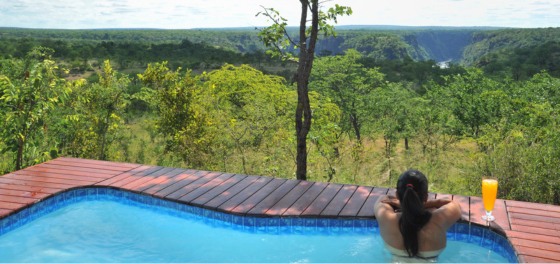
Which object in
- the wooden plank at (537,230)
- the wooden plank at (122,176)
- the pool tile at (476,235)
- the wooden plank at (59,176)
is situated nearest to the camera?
the wooden plank at (537,230)

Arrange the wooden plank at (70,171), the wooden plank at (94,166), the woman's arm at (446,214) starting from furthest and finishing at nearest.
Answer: the wooden plank at (94,166), the wooden plank at (70,171), the woman's arm at (446,214)

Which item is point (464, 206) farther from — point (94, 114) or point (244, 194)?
point (94, 114)

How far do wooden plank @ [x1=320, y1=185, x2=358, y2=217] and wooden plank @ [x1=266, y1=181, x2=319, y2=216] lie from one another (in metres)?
0.32

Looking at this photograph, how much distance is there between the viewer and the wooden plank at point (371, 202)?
3646 millimetres

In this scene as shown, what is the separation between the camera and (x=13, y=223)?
154 inches

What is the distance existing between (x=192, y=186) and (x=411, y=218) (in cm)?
244

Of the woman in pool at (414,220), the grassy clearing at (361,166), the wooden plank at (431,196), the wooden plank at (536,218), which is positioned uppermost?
the woman in pool at (414,220)

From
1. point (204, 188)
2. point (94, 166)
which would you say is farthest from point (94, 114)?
point (204, 188)

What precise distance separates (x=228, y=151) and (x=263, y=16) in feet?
12.7

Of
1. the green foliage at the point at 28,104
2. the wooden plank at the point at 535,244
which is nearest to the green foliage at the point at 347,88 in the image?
the green foliage at the point at 28,104

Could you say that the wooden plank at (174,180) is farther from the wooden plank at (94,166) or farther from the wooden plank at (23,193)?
the wooden plank at (23,193)

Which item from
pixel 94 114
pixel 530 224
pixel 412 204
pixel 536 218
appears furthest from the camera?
pixel 94 114

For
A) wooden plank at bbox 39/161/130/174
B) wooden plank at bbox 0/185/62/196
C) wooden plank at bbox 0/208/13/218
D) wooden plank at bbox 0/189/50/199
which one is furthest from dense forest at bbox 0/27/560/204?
wooden plank at bbox 0/208/13/218

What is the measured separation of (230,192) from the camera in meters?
4.23
